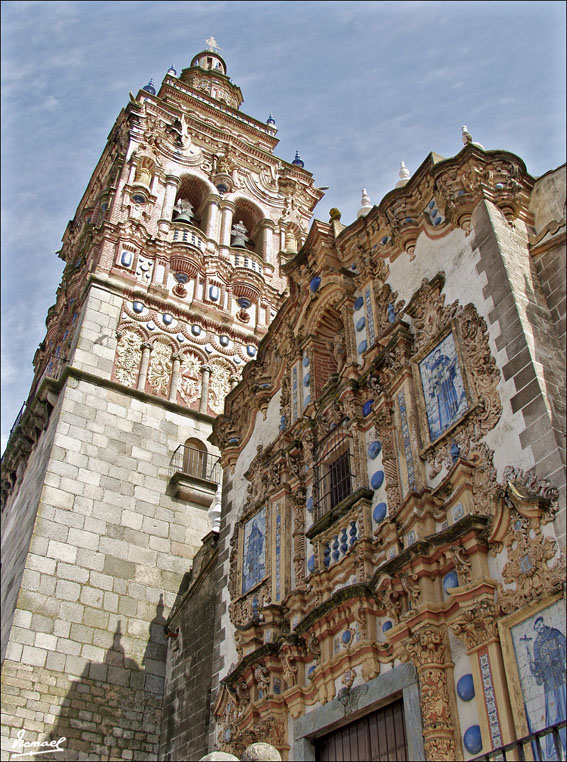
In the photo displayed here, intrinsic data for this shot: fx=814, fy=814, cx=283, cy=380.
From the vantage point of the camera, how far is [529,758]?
6359 millimetres

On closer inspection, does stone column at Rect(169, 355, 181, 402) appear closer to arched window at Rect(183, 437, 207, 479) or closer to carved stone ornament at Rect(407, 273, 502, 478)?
arched window at Rect(183, 437, 207, 479)

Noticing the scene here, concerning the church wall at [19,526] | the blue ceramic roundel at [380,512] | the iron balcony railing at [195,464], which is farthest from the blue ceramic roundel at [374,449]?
the iron balcony railing at [195,464]

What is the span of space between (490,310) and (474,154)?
9.07 feet

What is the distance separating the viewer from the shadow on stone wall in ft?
42.5

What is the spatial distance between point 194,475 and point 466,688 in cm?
1123

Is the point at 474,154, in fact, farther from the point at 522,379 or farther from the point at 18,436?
the point at 18,436

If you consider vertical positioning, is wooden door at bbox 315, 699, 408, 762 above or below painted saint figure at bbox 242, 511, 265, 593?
below

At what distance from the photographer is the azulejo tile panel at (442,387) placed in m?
9.19

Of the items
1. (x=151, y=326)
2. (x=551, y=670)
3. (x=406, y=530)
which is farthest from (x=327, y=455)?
(x=151, y=326)

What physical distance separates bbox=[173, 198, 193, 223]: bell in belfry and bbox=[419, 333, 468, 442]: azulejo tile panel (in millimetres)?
15515

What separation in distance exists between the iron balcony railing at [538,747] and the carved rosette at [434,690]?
0.61 metres

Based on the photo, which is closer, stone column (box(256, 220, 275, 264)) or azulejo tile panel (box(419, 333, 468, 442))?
azulejo tile panel (box(419, 333, 468, 442))

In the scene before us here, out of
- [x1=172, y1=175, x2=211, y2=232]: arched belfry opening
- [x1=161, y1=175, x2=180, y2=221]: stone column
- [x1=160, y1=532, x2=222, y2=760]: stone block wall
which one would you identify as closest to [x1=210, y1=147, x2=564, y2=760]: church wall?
[x1=160, y1=532, x2=222, y2=760]: stone block wall

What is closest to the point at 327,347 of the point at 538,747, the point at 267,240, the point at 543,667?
the point at 543,667
